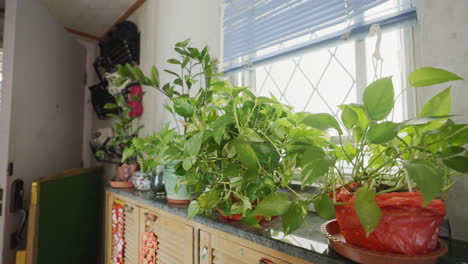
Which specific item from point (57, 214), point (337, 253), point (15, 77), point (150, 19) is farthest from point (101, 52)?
point (337, 253)

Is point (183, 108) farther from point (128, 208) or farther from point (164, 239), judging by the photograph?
→ point (128, 208)

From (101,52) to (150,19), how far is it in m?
0.97

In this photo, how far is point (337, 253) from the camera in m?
0.57

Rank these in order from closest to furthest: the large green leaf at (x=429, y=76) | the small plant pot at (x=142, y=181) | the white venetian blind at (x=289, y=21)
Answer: the large green leaf at (x=429, y=76) → the white venetian blind at (x=289, y=21) → the small plant pot at (x=142, y=181)

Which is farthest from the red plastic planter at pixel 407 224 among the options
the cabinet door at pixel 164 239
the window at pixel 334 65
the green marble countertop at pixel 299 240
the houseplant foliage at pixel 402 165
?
the cabinet door at pixel 164 239

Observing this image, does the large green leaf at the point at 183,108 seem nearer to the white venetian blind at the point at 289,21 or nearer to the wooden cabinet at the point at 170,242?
the wooden cabinet at the point at 170,242

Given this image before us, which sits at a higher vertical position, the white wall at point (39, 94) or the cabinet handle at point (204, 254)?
the white wall at point (39, 94)

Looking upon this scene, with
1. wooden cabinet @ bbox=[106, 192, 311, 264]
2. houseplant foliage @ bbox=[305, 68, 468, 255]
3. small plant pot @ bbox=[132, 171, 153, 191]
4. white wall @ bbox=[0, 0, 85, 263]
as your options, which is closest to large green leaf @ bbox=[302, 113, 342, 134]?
houseplant foliage @ bbox=[305, 68, 468, 255]

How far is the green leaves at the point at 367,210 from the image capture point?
0.39m

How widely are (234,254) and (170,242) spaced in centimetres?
40

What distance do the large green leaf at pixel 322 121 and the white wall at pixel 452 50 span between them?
481 mm

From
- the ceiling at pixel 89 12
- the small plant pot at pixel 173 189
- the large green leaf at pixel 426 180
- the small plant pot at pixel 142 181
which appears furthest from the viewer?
the ceiling at pixel 89 12

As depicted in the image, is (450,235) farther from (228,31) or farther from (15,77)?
(15,77)

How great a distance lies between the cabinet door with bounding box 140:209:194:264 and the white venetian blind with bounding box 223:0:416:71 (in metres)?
0.88
